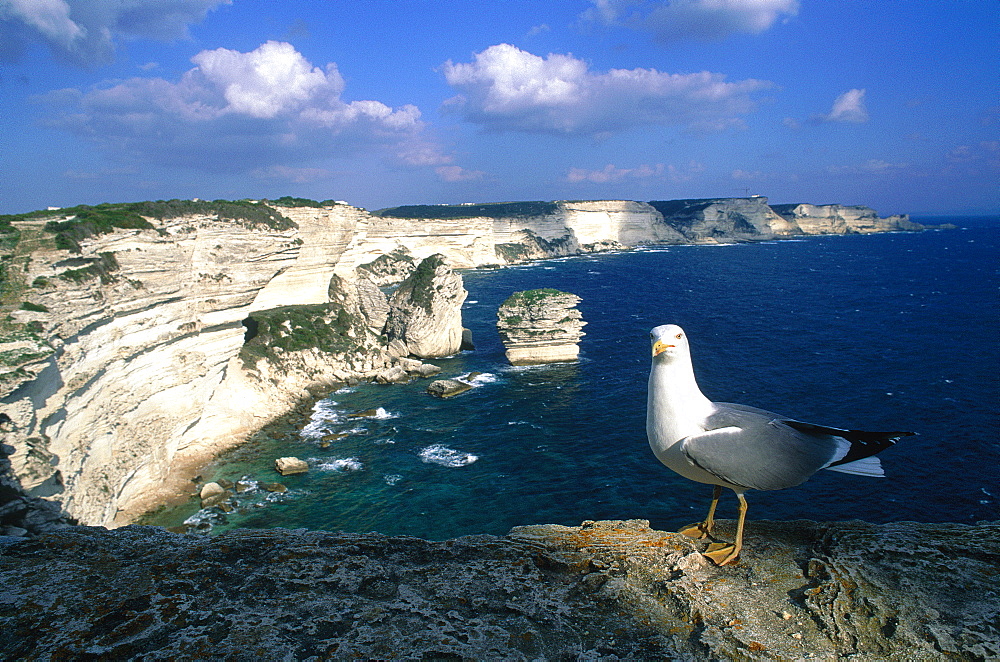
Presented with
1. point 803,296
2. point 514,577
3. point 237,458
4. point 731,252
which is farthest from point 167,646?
point 731,252

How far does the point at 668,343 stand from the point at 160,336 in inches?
1010

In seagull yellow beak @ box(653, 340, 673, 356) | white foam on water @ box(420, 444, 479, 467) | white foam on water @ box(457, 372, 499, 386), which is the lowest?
white foam on water @ box(420, 444, 479, 467)

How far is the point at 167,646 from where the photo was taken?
4.00m

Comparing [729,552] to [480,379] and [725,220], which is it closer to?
[480,379]

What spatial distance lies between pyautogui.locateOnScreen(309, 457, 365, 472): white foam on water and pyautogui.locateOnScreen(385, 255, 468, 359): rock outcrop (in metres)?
20.3

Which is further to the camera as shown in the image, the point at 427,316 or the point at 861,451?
the point at 427,316

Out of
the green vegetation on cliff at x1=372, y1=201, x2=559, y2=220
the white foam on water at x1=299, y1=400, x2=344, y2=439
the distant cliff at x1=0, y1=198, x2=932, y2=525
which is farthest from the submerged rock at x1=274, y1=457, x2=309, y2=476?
the green vegetation on cliff at x1=372, y1=201, x2=559, y2=220

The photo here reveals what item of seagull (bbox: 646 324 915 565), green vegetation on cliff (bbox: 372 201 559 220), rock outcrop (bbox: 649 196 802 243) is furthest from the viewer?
rock outcrop (bbox: 649 196 802 243)

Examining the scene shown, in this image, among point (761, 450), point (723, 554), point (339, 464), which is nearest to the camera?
point (723, 554)

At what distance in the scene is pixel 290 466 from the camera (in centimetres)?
2559

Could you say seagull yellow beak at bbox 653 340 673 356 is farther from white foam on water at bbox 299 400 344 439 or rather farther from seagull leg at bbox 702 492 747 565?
white foam on water at bbox 299 400 344 439

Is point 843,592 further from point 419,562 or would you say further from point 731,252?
point 731,252

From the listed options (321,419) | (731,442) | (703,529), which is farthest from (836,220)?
(731,442)

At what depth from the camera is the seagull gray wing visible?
5727 mm
